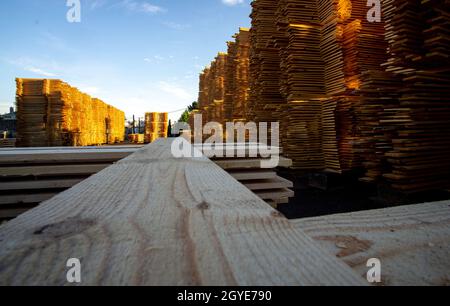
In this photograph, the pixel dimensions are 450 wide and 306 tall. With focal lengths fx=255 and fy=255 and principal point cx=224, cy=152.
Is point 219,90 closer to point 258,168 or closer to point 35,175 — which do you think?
point 258,168

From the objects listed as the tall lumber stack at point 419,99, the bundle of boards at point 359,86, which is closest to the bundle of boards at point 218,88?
the bundle of boards at point 359,86

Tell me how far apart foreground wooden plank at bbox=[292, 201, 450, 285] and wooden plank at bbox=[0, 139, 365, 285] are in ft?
0.61

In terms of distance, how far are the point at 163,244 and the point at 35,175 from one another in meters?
2.23

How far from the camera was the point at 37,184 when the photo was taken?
7.02 ft

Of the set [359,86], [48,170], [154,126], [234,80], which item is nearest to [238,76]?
[234,80]

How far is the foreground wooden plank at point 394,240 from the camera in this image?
0.60 metres

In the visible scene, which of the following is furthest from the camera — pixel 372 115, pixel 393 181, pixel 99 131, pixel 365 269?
pixel 99 131

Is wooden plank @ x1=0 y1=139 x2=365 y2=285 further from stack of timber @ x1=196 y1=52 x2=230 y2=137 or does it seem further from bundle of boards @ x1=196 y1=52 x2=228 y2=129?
bundle of boards @ x1=196 y1=52 x2=228 y2=129

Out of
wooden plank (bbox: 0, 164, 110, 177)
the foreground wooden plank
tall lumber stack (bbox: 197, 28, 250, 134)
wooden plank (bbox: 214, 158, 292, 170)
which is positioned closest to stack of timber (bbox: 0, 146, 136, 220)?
wooden plank (bbox: 0, 164, 110, 177)

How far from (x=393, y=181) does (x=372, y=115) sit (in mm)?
1324

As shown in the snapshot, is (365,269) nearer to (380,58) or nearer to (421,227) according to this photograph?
(421,227)

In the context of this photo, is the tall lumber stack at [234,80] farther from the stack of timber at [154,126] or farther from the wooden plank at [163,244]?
the wooden plank at [163,244]
